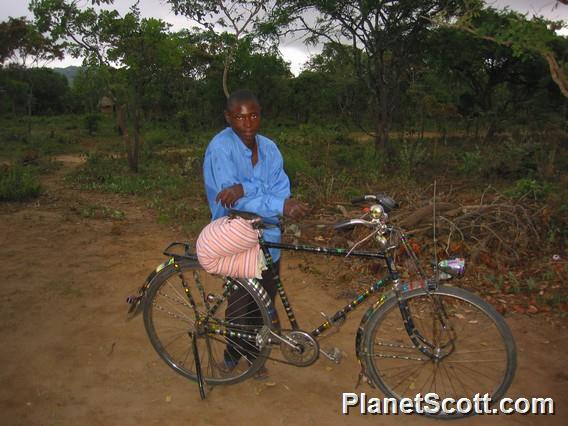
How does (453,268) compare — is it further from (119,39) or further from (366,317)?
(119,39)

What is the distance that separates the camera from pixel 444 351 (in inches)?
98.7

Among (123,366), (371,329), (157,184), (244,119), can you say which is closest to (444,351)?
(371,329)

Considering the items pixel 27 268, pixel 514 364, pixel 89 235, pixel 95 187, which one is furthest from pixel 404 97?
pixel 514 364

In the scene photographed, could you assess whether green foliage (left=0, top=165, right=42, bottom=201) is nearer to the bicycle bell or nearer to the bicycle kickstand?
the bicycle kickstand

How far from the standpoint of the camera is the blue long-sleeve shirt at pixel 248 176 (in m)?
2.49

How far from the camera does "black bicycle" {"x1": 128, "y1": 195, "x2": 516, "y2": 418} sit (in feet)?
7.77

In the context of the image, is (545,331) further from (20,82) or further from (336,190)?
(20,82)

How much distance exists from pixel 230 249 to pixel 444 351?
4.08ft

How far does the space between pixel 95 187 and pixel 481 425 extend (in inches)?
338

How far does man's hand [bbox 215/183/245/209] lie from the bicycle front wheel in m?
0.93

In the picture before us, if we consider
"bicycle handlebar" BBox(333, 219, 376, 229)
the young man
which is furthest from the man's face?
"bicycle handlebar" BBox(333, 219, 376, 229)

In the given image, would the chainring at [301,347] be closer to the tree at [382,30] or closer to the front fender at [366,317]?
the front fender at [366,317]

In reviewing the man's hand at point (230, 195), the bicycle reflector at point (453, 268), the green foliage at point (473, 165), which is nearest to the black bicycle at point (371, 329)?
the bicycle reflector at point (453, 268)

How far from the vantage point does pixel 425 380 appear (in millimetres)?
2992
